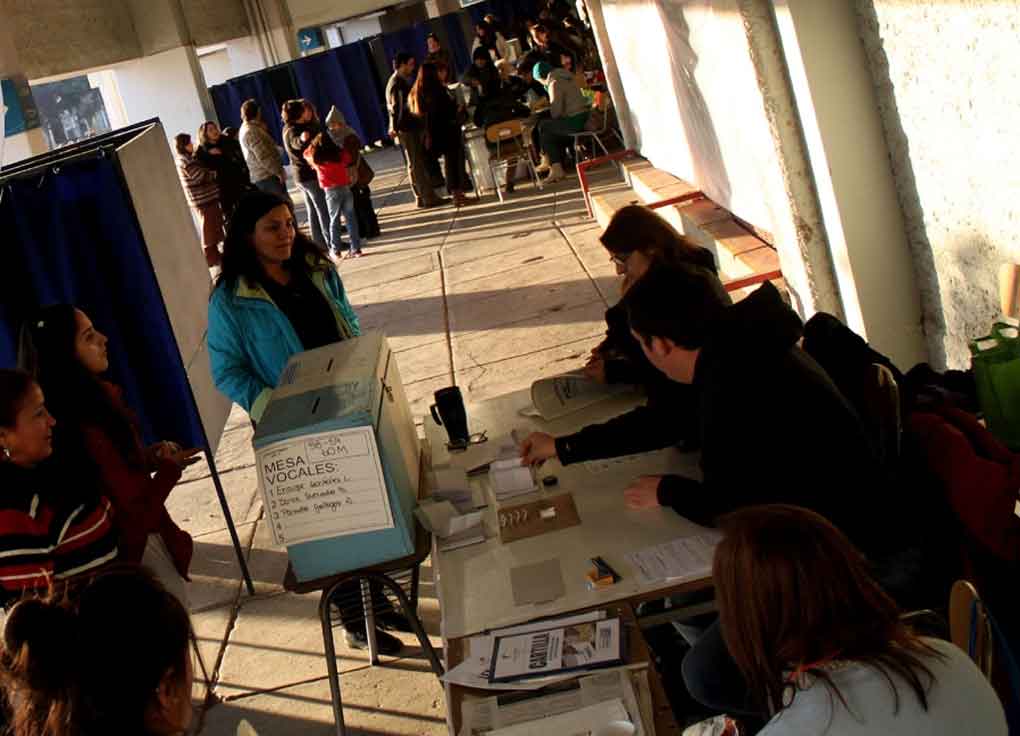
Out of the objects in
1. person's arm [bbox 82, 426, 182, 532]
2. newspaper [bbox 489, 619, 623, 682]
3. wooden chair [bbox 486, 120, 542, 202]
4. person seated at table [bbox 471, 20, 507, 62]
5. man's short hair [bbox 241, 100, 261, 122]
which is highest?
person seated at table [bbox 471, 20, 507, 62]

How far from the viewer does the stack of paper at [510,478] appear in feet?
11.4

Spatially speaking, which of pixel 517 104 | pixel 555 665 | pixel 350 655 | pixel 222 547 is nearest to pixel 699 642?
pixel 555 665

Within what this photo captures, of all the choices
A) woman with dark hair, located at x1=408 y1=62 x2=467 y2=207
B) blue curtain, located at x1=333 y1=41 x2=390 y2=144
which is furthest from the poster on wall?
blue curtain, located at x1=333 y1=41 x2=390 y2=144

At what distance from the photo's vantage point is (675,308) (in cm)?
294

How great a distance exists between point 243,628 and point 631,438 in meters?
2.47

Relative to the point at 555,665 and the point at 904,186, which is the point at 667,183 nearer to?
the point at 904,186

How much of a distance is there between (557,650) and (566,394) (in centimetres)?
160

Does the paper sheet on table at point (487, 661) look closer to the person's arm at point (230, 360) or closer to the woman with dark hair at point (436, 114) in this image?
the person's arm at point (230, 360)

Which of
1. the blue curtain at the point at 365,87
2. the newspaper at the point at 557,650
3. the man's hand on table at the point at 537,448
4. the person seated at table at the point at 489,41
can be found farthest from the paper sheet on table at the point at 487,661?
the blue curtain at the point at 365,87

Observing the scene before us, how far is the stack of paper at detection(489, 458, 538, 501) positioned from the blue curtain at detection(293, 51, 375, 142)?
19162mm

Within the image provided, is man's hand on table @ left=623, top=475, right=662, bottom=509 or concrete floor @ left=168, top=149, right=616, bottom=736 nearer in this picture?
man's hand on table @ left=623, top=475, right=662, bottom=509

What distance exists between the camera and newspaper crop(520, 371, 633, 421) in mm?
4027

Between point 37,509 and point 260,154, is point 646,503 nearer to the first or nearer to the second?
point 37,509

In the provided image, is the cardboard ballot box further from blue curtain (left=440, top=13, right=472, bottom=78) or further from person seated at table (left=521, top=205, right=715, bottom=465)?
blue curtain (left=440, top=13, right=472, bottom=78)
